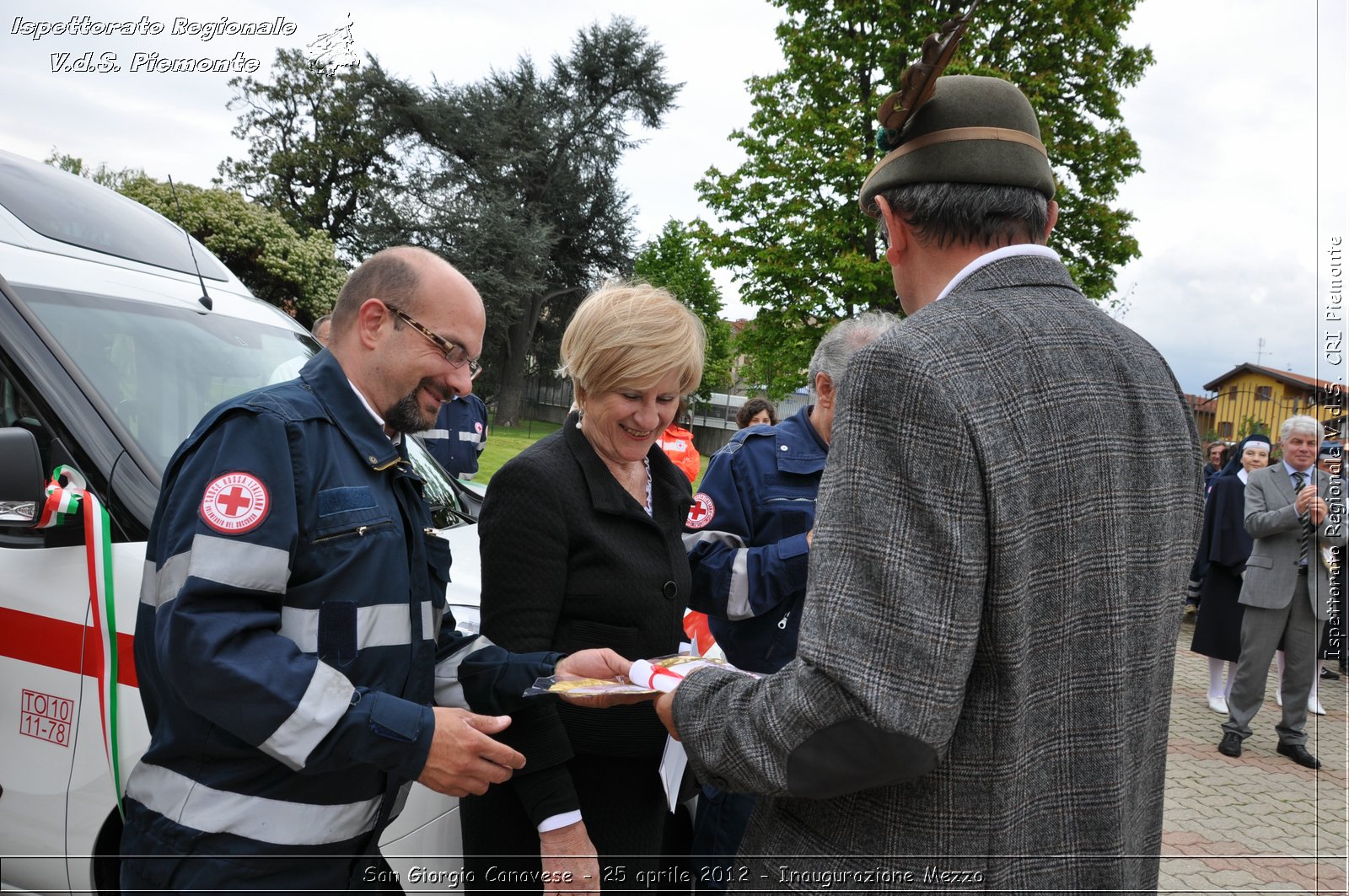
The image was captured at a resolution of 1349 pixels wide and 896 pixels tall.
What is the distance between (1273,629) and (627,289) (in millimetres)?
6899

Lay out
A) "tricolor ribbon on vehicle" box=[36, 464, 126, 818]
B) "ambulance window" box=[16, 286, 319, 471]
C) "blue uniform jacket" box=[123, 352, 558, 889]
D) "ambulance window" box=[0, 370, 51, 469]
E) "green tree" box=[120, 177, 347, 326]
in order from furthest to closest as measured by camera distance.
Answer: "green tree" box=[120, 177, 347, 326] < "ambulance window" box=[16, 286, 319, 471] < "ambulance window" box=[0, 370, 51, 469] < "tricolor ribbon on vehicle" box=[36, 464, 126, 818] < "blue uniform jacket" box=[123, 352, 558, 889]

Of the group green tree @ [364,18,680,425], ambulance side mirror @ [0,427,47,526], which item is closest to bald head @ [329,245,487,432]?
ambulance side mirror @ [0,427,47,526]

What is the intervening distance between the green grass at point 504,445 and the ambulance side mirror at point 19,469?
7196 millimetres

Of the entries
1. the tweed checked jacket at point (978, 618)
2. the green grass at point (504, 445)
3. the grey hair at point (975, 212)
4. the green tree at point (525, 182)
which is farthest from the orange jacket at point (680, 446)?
the green tree at point (525, 182)

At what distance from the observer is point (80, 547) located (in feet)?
7.93

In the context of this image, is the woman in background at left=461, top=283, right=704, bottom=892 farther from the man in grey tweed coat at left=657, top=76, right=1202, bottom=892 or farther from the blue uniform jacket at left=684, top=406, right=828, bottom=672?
the man in grey tweed coat at left=657, top=76, right=1202, bottom=892

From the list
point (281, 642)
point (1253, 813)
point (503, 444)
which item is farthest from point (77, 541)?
point (503, 444)

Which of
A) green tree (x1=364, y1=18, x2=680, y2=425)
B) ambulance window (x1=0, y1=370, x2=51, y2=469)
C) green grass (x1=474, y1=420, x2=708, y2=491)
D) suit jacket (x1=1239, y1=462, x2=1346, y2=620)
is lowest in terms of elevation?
green grass (x1=474, y1=420, x2=708, y2=491)

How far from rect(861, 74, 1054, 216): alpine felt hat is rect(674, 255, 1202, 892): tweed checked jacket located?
0.53ft

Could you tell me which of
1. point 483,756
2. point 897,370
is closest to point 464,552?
point 483,756

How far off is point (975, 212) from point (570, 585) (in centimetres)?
126

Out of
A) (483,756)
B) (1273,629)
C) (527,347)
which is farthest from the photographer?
(527,347)

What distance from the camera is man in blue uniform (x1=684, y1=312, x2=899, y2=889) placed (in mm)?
2826

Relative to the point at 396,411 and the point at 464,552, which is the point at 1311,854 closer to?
the point at 464,552
